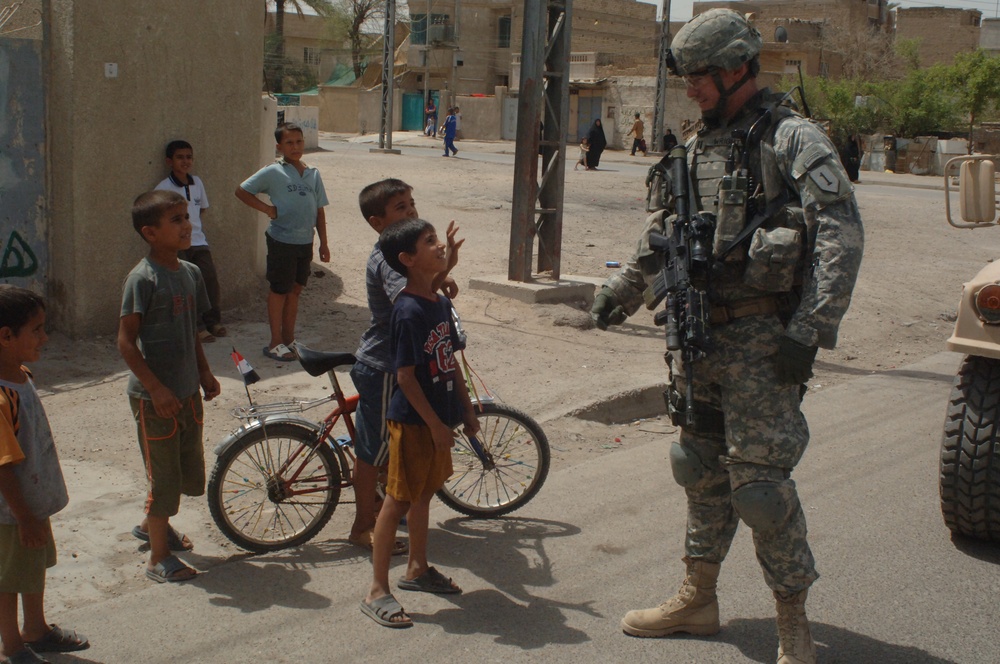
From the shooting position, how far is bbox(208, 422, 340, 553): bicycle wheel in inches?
174

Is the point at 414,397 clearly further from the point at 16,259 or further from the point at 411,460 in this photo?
the point at 16,259

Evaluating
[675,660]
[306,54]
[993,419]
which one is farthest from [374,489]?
[306,54]

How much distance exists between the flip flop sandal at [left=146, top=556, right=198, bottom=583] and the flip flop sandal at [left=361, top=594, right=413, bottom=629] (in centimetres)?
82

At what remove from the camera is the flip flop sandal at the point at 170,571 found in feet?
13.6

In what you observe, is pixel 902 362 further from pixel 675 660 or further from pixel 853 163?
pixel 853 163

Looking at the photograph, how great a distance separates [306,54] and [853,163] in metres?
50.6

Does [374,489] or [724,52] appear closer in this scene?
[724,52]

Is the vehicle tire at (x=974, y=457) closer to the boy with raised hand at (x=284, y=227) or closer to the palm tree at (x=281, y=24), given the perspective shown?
the boy with raised hand at (x=284, y=227)

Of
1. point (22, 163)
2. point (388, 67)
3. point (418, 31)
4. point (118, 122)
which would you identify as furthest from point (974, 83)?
point (22, 163)

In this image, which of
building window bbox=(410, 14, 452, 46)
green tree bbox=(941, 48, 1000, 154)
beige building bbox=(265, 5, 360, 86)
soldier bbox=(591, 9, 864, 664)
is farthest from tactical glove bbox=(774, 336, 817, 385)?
beige building bbox=(265, 5, 360, 86)

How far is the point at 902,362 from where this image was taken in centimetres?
923

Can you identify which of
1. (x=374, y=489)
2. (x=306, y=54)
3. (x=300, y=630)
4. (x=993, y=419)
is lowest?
(x=300, y=630)

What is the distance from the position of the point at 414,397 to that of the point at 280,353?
156 inches

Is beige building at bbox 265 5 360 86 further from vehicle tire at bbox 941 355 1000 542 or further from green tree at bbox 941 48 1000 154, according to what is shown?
vehicle tire at bbox 941 355 1000 542
